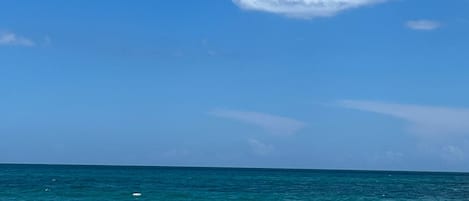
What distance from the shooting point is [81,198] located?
58.0 metres

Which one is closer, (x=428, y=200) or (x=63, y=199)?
(x=63, y=199)

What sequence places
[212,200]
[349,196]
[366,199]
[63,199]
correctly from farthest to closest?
[349,196] → [366,199] → [212,200] → [63,199]

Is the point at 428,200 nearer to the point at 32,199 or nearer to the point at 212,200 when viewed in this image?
the point at 212,200

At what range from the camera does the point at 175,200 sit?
59375 millimetres

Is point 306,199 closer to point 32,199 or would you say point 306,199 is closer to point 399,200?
point 399,200

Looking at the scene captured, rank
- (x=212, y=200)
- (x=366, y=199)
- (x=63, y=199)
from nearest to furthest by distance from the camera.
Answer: (x=63, y=199)
(x=212, y=200)
(x=366, y=199)

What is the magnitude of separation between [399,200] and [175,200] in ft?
72.2

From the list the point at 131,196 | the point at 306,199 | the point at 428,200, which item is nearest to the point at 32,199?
the point at 131,196

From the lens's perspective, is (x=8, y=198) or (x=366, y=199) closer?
(x=8, y=198)

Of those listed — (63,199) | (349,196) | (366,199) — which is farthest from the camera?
(349,196)

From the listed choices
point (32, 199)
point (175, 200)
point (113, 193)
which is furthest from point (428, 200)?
point (32, 199)

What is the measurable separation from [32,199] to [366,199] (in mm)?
30876

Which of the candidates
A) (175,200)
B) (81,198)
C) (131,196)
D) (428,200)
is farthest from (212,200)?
(428,200)

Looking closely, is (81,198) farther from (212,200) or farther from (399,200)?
(399,200)
